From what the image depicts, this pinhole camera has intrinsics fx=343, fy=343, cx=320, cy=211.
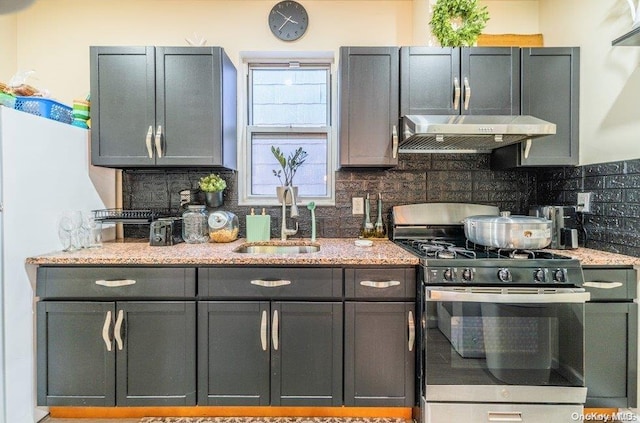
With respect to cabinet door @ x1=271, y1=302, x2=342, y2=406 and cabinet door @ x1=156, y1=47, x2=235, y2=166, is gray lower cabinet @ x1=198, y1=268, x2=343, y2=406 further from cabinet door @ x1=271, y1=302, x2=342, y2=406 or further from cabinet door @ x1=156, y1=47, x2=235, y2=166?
cabinet door @ x1=156, y1=47, x2=235, y2=166

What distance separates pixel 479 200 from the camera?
255 cm

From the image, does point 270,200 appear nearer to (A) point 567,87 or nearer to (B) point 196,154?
(B) point 196,154

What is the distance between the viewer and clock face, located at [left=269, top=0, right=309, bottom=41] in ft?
8.28

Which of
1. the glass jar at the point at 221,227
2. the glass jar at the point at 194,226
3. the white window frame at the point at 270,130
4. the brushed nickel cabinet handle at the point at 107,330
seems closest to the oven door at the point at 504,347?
the white window frame at the point at 270,130

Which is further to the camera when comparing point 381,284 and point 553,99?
point 553,99

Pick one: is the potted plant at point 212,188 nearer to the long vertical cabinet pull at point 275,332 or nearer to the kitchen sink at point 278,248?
the kitchen sink at point 278,248

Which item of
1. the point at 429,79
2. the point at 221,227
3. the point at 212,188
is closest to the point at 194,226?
the point at 221,227

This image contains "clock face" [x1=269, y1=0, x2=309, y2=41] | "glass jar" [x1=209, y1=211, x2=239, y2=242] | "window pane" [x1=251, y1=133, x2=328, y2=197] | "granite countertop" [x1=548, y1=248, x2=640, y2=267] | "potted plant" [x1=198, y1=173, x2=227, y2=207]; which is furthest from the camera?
"window pane" [x1=251, y1=133, x2=328, y2=197]

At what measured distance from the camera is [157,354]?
1.81 meters

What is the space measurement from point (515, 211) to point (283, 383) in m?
2.03

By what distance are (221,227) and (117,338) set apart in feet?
2.81

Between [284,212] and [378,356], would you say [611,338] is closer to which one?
[378,356]

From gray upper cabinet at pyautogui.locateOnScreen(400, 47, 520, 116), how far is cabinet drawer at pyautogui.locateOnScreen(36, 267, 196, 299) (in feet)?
5.43

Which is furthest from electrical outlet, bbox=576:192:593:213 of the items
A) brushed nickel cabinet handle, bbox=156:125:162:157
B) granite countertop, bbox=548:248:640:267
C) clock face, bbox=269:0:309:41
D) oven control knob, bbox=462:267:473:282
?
brushed nickel cabinet handle, bbox=156:125:162:157
